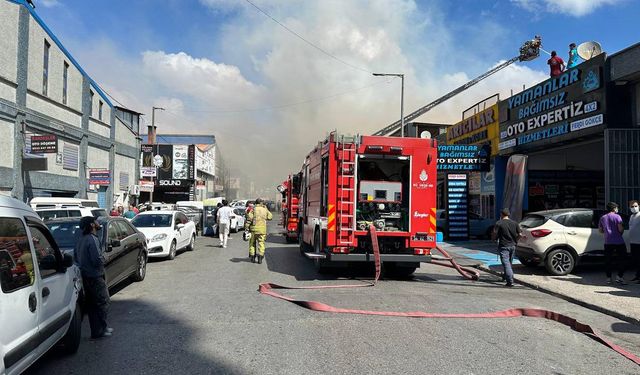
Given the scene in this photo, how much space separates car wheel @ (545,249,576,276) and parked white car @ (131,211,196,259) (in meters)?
9.58

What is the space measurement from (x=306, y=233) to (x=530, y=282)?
5489mm

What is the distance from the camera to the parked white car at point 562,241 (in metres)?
10.6

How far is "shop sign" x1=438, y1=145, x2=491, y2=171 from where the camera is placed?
18906 millimetres

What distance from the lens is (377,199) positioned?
32.9 feet

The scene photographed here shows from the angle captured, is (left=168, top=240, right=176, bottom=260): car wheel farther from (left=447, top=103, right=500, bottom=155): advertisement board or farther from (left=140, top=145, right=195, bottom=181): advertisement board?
(left=140, top=145, right=195, bottom=181): advertisement board

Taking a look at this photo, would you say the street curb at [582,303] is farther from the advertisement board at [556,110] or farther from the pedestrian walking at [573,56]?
the pedestrian walking at [573,56]

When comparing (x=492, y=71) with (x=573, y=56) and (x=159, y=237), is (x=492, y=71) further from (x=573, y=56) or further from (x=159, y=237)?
(x=159, y=237)

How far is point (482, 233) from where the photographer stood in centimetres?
2017

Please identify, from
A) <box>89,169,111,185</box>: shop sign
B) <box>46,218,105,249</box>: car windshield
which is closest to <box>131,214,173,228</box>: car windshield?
<box>46,218,105,249</box>: car windshield

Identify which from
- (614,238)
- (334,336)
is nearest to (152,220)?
(334,336)

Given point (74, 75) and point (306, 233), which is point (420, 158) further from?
point (74, 75)

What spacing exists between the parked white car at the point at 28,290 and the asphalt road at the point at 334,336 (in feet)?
2.24

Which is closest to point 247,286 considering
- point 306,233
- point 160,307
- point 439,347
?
point 160,307

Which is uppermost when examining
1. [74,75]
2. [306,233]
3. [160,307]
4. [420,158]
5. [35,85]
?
[74,75]
